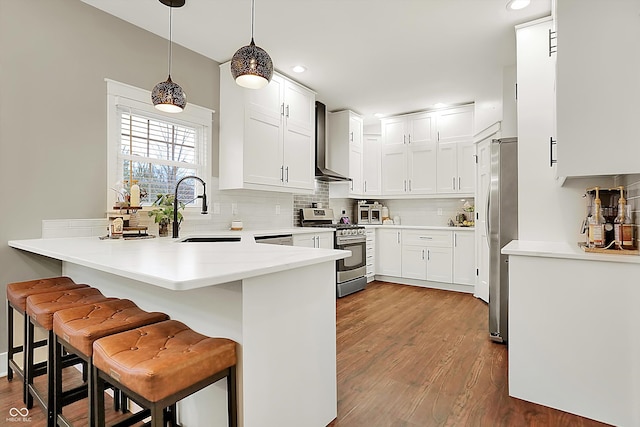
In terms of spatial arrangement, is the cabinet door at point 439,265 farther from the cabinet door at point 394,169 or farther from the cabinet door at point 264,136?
the cabinet door at point 264,136

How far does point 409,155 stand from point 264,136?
2585 millimetres

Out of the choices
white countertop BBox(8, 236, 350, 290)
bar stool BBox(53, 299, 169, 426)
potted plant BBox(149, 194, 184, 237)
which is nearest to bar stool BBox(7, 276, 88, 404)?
white countertop BBox(8, 236, 350, 290)

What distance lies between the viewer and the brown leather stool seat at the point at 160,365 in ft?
3.38

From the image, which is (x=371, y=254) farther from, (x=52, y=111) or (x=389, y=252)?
(x=52, y=111)

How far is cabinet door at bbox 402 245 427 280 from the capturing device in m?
4.89

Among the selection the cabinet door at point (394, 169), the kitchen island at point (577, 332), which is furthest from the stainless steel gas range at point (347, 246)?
the kitchen island at point (577, 332)

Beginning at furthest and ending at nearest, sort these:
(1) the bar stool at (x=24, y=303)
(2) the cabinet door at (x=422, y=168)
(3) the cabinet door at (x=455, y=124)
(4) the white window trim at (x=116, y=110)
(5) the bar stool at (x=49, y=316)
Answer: (2) the cabinet door at (x=422, y=168) < (3) the cabinet door at (x=455, y=124) < (4) the white window trim at (x=116, y=110) < (1) the bar stool at (x=24, y=303) < (5) the bar stool at (x=49, y=316)

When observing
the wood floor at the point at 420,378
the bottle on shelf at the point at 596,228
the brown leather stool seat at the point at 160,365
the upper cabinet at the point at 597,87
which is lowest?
the wood floor at the point at 420,378

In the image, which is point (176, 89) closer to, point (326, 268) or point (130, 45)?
point (130, 45)

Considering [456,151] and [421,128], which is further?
[421,128]

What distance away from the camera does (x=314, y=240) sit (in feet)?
13.3

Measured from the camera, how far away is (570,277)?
72.2 inches

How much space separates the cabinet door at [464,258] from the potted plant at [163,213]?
3.56 meters

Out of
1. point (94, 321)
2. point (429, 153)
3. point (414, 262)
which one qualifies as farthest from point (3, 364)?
point (429, 153)
